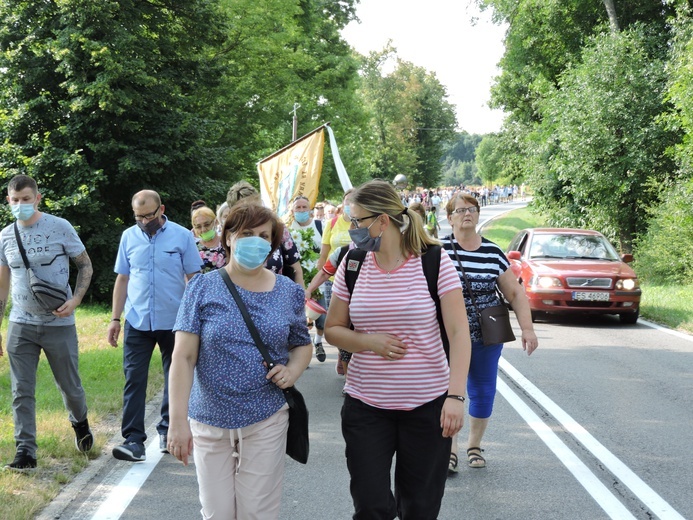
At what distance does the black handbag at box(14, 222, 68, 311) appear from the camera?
5.70 meters

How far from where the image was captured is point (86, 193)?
17.9 metres

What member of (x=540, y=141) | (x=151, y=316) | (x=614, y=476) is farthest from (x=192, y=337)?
(x=540, y=141)

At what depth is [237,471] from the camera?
340cm

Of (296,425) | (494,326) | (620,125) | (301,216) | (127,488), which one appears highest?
(620,125)

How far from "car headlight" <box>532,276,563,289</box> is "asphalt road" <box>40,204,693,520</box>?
4.09 meters

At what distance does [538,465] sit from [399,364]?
111 inches

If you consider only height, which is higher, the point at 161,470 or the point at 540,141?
the point at 540,141

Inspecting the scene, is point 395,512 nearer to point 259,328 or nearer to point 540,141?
point 259,328

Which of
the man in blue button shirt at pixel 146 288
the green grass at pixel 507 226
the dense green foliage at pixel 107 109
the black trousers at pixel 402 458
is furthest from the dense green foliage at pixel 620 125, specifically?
the black trousers at pixel 402 458

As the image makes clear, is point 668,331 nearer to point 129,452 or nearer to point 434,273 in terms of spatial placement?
point 129,452

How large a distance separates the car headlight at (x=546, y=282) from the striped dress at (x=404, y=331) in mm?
10435

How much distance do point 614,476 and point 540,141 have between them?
26053 millimetres

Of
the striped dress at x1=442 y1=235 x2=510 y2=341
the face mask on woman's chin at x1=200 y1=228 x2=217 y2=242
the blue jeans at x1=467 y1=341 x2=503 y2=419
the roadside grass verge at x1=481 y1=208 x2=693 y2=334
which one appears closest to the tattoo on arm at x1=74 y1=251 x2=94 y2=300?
the face mask on woman's chin at x1=200 y1=228 x2=217 y2=242

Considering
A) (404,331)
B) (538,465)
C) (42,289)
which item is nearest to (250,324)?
(404,331)
